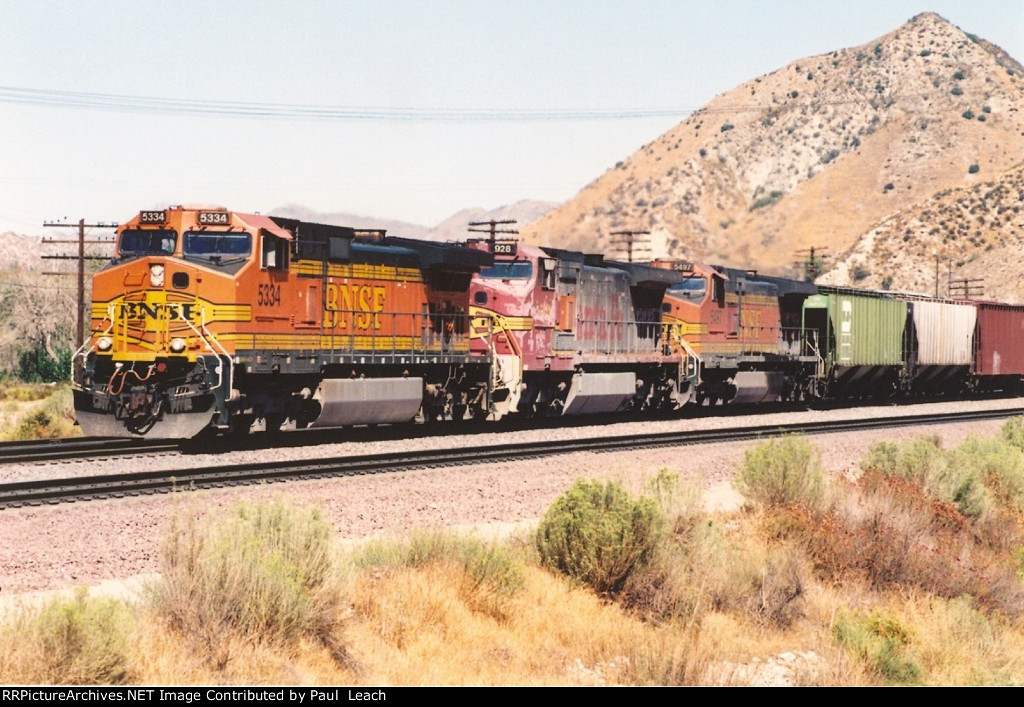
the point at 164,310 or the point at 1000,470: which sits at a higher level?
the point at 164,310

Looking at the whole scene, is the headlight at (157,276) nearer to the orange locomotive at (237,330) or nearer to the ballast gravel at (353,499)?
the orange locomotive at (237,330)

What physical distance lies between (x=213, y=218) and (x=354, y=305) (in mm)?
3435

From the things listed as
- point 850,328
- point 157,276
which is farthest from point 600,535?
point 850,328

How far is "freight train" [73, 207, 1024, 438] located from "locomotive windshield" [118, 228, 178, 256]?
24 mm

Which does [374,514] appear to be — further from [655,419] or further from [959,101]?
[959,101]

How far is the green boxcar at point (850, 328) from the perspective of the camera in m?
36.5

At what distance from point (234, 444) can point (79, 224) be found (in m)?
27.0

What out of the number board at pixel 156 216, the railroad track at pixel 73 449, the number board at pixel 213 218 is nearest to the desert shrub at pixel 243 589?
the railroad track at pixel 73 449

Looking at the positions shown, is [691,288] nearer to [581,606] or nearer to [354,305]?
[354,305]

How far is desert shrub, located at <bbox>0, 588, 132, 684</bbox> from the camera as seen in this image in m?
7.11

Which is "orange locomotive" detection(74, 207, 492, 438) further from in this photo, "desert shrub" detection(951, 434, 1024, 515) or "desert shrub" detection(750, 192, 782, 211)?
"desert shrub" detection(750, 192, 782, 211)

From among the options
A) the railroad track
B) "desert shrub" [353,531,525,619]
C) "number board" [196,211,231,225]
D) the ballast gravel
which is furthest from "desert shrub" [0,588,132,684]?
"number board" [196,211,231,225]

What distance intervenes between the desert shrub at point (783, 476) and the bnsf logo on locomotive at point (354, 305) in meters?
8.47

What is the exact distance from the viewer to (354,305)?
21469 millimetres
